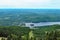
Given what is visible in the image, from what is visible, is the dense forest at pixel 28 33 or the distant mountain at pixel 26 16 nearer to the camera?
the dense forest at pixel 28 33

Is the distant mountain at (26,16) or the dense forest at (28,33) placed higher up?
the distant mountain at (26,16)

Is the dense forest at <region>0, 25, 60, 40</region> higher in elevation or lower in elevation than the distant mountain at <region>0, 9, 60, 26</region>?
lower

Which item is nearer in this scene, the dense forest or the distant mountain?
the dense forest

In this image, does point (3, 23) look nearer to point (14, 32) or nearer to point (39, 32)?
point (14, 32)

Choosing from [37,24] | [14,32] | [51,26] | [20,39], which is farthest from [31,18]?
[20,39]

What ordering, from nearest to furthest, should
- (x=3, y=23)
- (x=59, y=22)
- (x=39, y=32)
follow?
(x=39, y=32)
(x=3, y=23)
(x=59, y=22)
